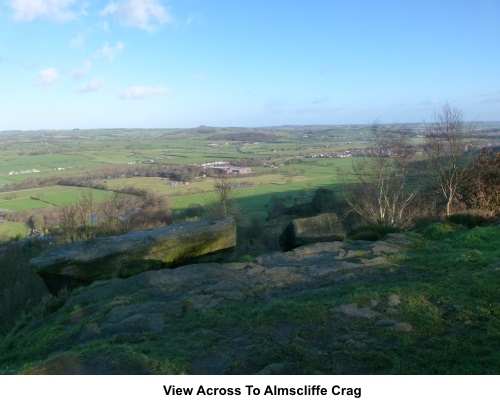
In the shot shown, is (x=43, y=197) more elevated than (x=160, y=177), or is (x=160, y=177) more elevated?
(x=160, y=177)

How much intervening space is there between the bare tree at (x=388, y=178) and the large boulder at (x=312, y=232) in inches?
211

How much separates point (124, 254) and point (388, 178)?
1316 cm

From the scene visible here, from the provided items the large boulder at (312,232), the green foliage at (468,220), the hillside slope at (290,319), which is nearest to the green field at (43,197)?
the large boulder at (312,232)

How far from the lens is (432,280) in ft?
25.9

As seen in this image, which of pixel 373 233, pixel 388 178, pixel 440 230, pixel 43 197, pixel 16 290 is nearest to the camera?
pixel 440 230

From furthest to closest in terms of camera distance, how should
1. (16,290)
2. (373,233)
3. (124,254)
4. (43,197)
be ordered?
1. (43,197)
2. (16,290)
3. (373,233)
4. (124,254)

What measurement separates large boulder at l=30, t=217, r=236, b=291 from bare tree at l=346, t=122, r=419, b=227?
372 inches

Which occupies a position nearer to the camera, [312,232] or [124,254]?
[124,254]

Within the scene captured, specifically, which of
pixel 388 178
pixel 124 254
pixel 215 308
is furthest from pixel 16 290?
pixel 388 178

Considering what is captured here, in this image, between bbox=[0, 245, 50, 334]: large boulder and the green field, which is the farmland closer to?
the green field

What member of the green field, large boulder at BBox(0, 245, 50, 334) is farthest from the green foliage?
the green field

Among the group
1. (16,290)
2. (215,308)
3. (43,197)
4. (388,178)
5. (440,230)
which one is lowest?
(16,290)

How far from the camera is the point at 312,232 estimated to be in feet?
44.7

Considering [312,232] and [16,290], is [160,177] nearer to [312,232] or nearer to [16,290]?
[16,290]
